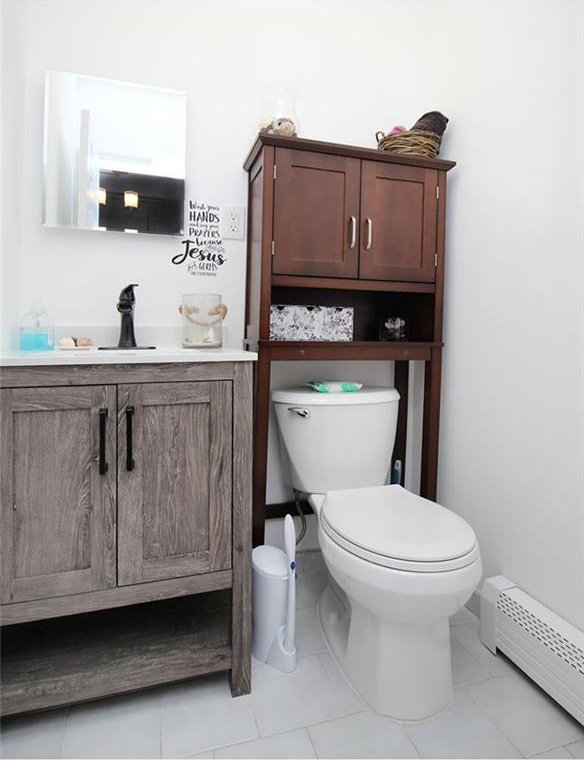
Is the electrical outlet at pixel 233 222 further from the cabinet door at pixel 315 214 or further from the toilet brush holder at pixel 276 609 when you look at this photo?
the toilet brush holder at pixel 276 609

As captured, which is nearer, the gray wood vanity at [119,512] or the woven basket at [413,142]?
the gray wood vanity at [119,512]

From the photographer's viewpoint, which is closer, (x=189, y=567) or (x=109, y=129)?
(x=189, y=567)

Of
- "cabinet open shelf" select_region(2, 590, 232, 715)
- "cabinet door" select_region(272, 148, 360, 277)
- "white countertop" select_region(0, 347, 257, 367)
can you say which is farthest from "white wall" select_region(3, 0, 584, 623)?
"cabinet open shelf" select_region(2, 590, 232, 715)

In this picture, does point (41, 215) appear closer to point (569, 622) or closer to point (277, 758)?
point (277, 758)

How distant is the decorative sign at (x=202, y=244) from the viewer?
5.36ft

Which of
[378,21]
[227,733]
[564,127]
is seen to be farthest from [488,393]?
[378,21]

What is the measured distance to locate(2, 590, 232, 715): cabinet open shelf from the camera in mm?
1115

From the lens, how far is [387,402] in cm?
162

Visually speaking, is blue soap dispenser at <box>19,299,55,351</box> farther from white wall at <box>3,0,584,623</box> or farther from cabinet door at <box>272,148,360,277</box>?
cabinet door at <box>272,148,360,277</box>

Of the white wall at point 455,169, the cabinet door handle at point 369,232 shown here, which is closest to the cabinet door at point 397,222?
the cabinet door handle at point 369,232

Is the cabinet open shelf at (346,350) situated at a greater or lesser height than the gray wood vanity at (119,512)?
greater

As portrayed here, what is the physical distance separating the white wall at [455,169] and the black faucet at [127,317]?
4.7 inches

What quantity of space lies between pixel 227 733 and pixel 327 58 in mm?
2189

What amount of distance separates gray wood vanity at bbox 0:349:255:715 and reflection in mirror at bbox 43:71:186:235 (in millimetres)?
688
